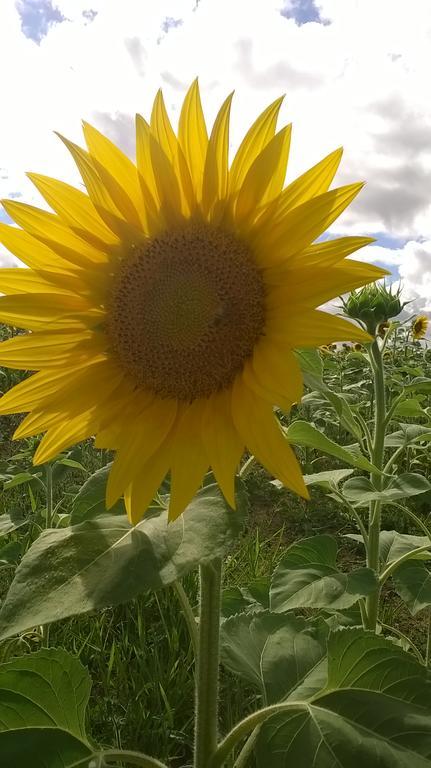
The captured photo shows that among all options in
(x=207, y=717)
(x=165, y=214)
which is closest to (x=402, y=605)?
(x=207, y=717)

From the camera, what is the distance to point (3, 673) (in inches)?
38.9

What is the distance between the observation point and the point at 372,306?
196cm

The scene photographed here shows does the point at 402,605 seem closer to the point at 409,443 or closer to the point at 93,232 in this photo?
the point at 409,443

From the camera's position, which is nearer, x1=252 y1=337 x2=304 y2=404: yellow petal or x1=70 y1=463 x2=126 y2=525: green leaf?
x1=252 y1=337 x2=304 y2=404: yellow petal

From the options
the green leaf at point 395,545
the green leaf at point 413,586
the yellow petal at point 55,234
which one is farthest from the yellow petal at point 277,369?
the green leaf at point 395,545

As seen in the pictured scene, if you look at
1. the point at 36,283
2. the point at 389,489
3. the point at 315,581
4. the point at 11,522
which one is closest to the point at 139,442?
the point at 36,283

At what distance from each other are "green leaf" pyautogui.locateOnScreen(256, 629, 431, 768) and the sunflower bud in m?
1.14

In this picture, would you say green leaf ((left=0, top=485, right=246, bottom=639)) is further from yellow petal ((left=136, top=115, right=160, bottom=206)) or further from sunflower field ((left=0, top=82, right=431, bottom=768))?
yellow petal ((left=136, top=115, right=160, bottom=206))

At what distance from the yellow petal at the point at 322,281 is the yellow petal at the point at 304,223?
34 millimetres

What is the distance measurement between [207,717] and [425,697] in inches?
13.5

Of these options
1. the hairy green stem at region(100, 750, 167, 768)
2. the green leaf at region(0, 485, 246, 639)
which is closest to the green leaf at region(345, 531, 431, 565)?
the hairy green stem at region(100, 750, 167, 768)

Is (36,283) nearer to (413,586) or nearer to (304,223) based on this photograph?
(304,223)

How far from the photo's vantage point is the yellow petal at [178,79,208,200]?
3.20 feet

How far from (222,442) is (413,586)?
1.01 m
